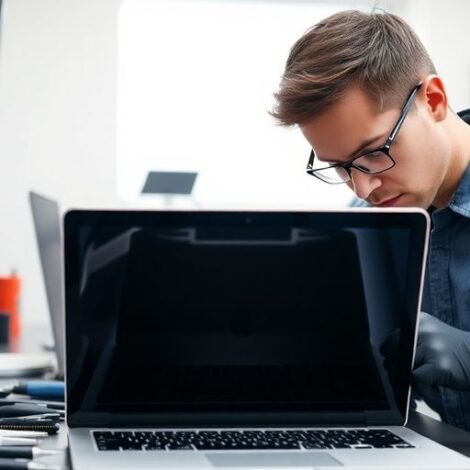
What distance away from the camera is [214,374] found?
2.46 ft

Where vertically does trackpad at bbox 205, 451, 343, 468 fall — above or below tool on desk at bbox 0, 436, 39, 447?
above

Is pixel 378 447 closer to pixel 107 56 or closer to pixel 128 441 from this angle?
pixel 128 441

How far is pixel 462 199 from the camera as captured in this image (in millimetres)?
1142

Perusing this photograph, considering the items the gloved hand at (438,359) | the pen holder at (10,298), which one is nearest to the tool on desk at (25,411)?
the gloved hand at (438,359)

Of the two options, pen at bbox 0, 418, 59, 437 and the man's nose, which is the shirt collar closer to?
the man's nose

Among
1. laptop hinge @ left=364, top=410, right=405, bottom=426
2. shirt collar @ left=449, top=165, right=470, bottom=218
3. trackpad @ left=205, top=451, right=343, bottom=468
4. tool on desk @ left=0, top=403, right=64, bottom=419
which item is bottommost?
tool on desk @ left=0, top=403, right=64, bottom=419

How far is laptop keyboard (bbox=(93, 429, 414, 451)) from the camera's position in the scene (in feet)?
2.19

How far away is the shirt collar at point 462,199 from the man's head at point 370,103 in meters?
0.03

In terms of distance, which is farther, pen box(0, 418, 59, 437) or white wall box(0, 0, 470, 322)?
white wall box(0, 0, 470, 322)

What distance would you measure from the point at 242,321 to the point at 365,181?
0.41 m

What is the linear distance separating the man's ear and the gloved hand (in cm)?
35

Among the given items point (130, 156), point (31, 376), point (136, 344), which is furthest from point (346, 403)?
point (130, 156)

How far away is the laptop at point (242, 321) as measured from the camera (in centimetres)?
73

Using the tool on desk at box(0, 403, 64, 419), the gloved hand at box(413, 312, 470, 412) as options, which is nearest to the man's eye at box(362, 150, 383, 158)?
the gloved hand at box(413, 312, 470, 412)
